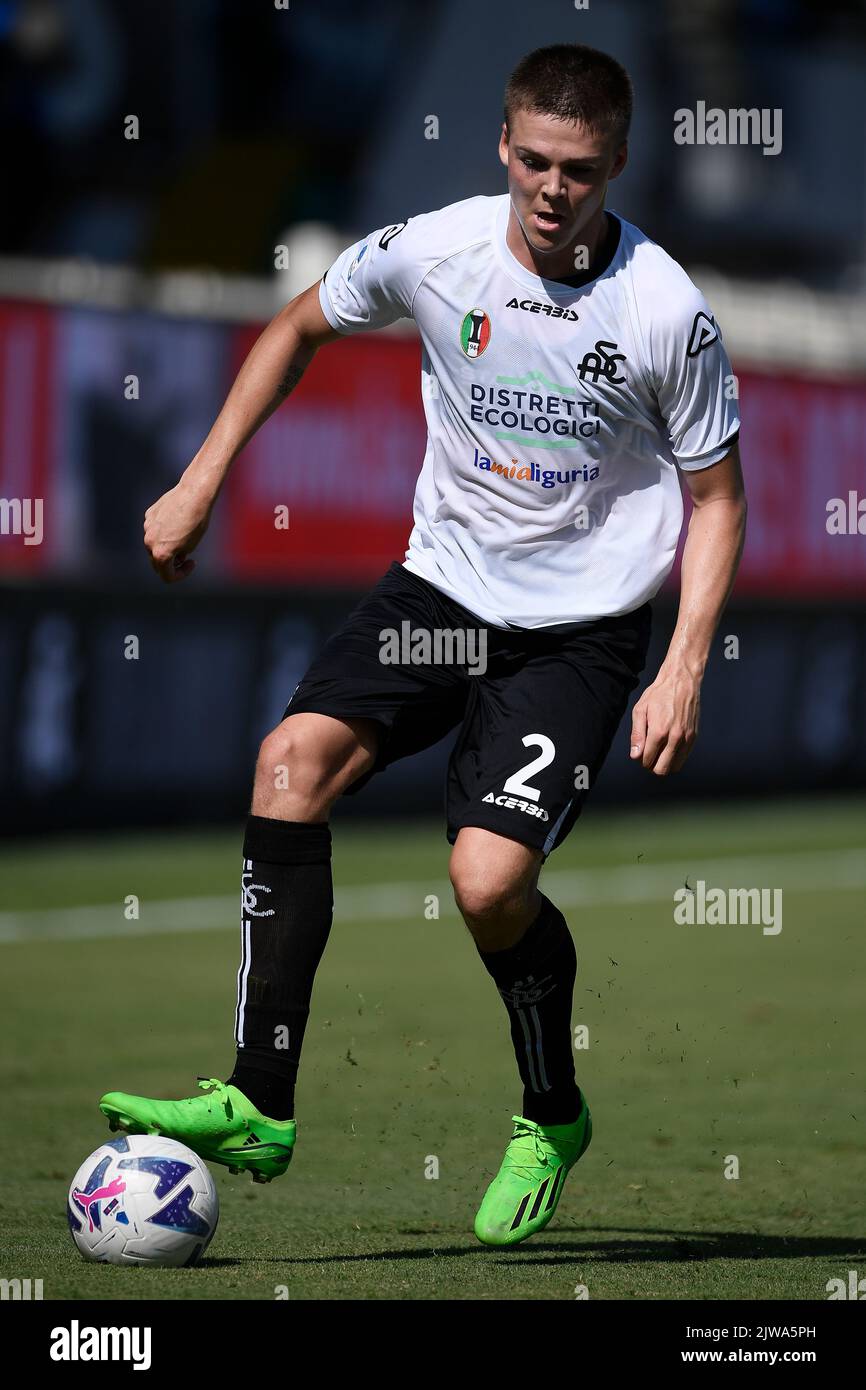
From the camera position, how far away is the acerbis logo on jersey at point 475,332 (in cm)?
562

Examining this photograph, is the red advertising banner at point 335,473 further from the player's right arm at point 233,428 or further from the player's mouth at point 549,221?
the player's mouth at point 549,221

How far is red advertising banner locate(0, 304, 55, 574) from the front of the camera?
48.3 feet

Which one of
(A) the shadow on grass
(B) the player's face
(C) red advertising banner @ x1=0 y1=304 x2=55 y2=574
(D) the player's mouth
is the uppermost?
(C) red advertising banner @ x1=0 y1=304 x2=55 y2=574

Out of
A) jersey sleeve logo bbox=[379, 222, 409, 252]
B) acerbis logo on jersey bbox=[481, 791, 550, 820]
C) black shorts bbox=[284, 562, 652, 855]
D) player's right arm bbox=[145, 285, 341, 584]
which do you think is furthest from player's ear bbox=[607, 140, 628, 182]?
acerbis logo on jersey bbox=[481, 791, 550, 820]

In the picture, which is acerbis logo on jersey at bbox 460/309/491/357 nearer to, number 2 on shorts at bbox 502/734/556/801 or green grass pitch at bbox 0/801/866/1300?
number 2 on shorts at bbox 502/734/556/801

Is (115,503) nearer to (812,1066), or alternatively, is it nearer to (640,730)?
(812,1066)

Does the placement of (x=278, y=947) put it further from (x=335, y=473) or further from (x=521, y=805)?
(x=335, y=473)

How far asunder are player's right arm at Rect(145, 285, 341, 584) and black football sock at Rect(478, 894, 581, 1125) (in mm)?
1250

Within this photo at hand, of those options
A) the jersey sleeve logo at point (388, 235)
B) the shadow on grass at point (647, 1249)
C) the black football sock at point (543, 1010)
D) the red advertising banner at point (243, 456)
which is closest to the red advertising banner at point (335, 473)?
the red advertising banner at point (243, 456)

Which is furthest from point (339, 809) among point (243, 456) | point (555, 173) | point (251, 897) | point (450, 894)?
point (555, 173)

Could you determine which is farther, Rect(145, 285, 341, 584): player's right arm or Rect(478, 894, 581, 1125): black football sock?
Rect(478, 894, 581, 1125): black football sock

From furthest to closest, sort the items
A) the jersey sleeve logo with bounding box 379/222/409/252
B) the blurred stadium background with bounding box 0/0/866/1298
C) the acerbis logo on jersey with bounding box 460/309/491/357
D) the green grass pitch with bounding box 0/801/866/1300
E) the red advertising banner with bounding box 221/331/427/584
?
the red advertising banner with bounding box 221/331/427/584
the blurred stadium background with bounding box 0/0/866/1298
the jersey sleeve logo with bounding box 379/222/409/252
the acerbis logo on jersey with bounding box 460/309/491/357
the green grass pitch with bounding box 0/801/866/1300

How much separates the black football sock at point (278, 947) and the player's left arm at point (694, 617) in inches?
32.0

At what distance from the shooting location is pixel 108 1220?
5.25m
